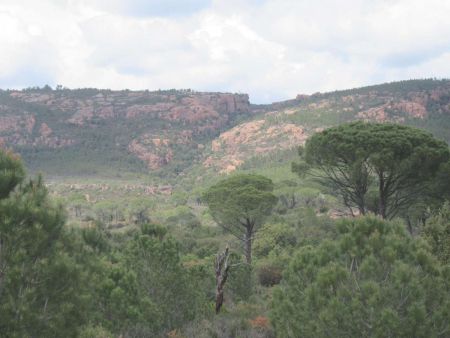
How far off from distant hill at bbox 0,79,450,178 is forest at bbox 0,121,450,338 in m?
84.0

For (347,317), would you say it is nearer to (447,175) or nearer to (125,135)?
(447,175)

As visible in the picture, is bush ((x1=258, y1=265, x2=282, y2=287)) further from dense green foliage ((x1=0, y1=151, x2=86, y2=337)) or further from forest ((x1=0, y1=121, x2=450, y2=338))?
dense green foliage ((x1=0, y1=151, x2=86, y2=337))

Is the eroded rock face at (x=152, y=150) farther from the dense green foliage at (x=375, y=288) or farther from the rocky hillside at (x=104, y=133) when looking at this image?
the dense green foliage at (x=375, y=288)

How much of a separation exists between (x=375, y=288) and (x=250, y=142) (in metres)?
138

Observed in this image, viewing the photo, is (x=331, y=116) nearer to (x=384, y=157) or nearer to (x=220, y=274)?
(x=384, y=157)

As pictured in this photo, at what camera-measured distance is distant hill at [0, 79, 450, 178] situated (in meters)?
133

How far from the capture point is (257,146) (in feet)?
458

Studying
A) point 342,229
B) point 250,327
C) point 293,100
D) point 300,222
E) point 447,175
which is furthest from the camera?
point 293,100

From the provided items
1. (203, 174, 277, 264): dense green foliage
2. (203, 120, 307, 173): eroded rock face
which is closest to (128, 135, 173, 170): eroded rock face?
(203, 120, 307, 173): eroded rock face

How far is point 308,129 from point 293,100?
2398 inches

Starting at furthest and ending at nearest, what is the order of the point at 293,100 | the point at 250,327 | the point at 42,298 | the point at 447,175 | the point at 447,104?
the point at 293,100 → the point at 447,104 → the point at 447,175 → the point at 250,327 → the point at 42,298

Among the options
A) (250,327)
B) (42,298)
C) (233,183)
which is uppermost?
(42,298)

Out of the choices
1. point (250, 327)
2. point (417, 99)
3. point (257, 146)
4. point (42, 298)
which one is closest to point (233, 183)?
point (250, 327)

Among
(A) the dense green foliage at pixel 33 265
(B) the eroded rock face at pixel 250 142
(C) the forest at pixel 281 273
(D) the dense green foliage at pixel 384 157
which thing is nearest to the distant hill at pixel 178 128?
(B) the eroded rock face at pixel 250 142
